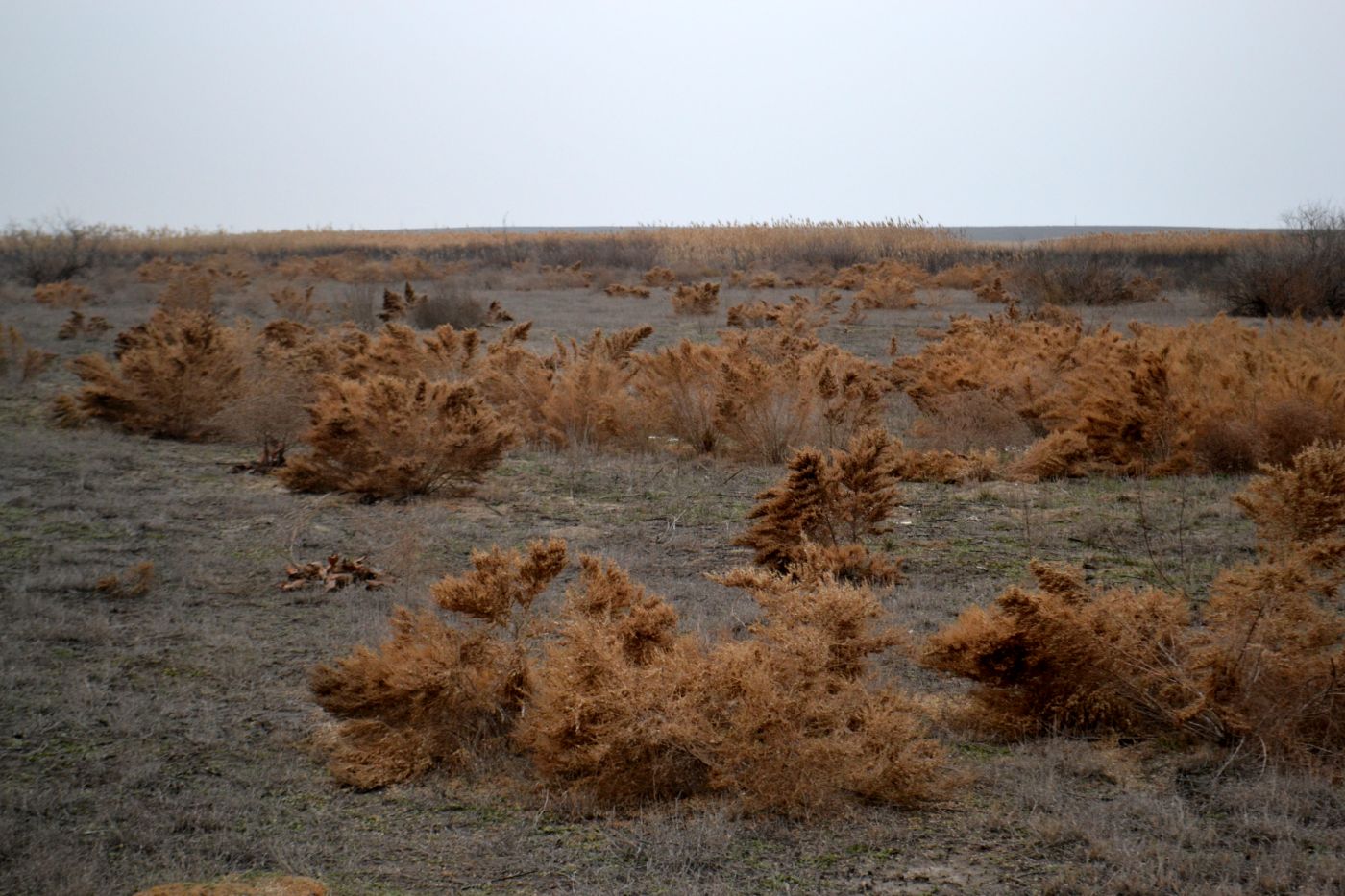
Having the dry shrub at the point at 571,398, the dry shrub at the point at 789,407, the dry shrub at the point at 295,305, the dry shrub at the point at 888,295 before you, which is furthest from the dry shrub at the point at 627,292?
the dry shrub at the point at 789,407

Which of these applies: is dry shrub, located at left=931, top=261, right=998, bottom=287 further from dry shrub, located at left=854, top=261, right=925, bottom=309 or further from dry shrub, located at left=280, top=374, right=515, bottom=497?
dry shrub, located at left=280, top=374, right=515, bottom=497

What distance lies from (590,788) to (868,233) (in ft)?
124

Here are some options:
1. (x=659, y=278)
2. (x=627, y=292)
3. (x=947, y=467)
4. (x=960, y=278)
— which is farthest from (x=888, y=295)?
(x=947, y=467)

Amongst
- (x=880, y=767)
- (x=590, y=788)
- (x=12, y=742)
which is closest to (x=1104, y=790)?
(x=880, y=767)

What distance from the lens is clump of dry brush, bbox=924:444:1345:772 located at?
3.65 m

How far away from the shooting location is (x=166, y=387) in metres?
10.2

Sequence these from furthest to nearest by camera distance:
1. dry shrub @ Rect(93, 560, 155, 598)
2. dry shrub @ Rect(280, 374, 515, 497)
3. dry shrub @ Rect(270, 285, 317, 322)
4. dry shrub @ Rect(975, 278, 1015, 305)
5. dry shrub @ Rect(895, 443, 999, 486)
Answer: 1. dry shrub @ Rect(975, 278, 1015, 305)
2. dry shrub @ Rect(270, 285, 317, 322)
3. dry shrub @ Rect(895, 443, 999, 486)
4. dry shrub @ Rect(280, 374, 515, 497)
5. dry shrub @ Rect(93, 560, 155, 598)

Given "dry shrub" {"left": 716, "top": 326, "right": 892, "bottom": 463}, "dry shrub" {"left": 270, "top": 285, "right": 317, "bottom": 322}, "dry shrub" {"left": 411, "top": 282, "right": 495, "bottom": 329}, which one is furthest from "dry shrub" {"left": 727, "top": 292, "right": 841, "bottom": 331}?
"dry shrub" {"left": 270, "top": 285, "right": 317, "bottom": 322}

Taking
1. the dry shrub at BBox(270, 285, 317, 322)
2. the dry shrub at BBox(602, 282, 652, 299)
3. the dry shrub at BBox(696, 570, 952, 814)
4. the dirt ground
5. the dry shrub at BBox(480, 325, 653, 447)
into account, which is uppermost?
the dry shrub at BBox(602, 282, 652, 299)

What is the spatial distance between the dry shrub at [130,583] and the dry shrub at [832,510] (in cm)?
297

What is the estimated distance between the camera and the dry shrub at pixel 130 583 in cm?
562

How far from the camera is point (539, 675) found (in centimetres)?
407

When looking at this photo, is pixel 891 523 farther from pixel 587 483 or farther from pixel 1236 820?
pixel 1236 820

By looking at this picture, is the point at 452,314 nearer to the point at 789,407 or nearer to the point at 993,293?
the point at 789,407
